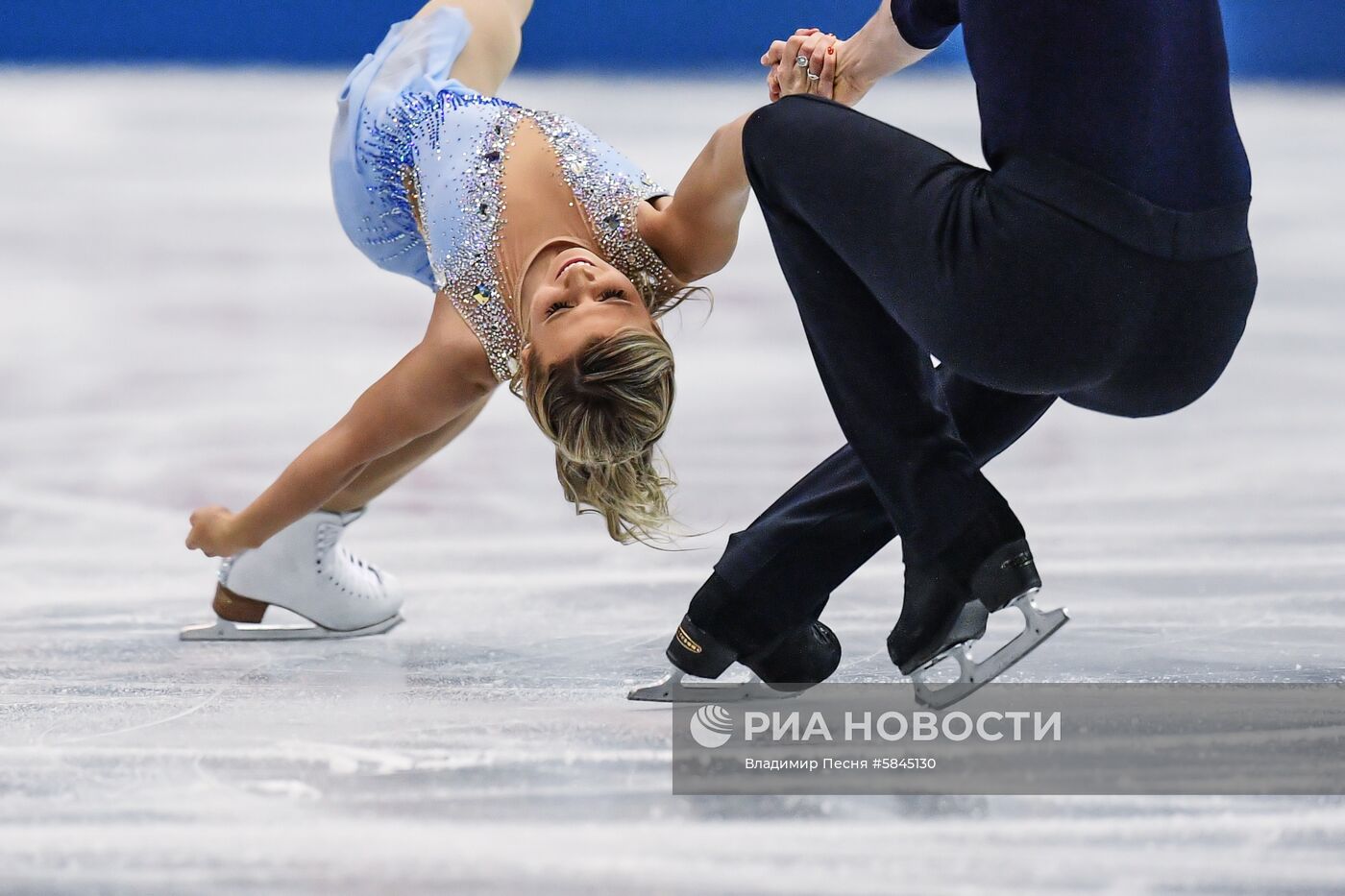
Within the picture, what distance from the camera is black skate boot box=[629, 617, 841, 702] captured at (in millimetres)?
1901

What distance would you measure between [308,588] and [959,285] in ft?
4.61

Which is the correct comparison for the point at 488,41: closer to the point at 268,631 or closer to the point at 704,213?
the point at 704,213

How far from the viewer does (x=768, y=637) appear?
6.15 ft

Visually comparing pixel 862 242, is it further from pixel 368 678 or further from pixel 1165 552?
pixel 1165 552

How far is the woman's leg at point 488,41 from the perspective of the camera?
2578mm

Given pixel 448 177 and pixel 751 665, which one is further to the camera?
pixel 448 177

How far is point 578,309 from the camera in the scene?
6.25ft

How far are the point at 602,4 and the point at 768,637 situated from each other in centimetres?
319

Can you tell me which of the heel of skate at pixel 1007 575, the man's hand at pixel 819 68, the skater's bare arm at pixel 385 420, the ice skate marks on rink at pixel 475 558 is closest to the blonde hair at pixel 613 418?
the skater's bare arm at pixel 385 420

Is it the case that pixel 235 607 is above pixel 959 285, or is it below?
below

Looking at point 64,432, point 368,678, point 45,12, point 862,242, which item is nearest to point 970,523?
point 862,242

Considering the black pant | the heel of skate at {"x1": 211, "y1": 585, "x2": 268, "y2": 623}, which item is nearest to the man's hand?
the black pant
